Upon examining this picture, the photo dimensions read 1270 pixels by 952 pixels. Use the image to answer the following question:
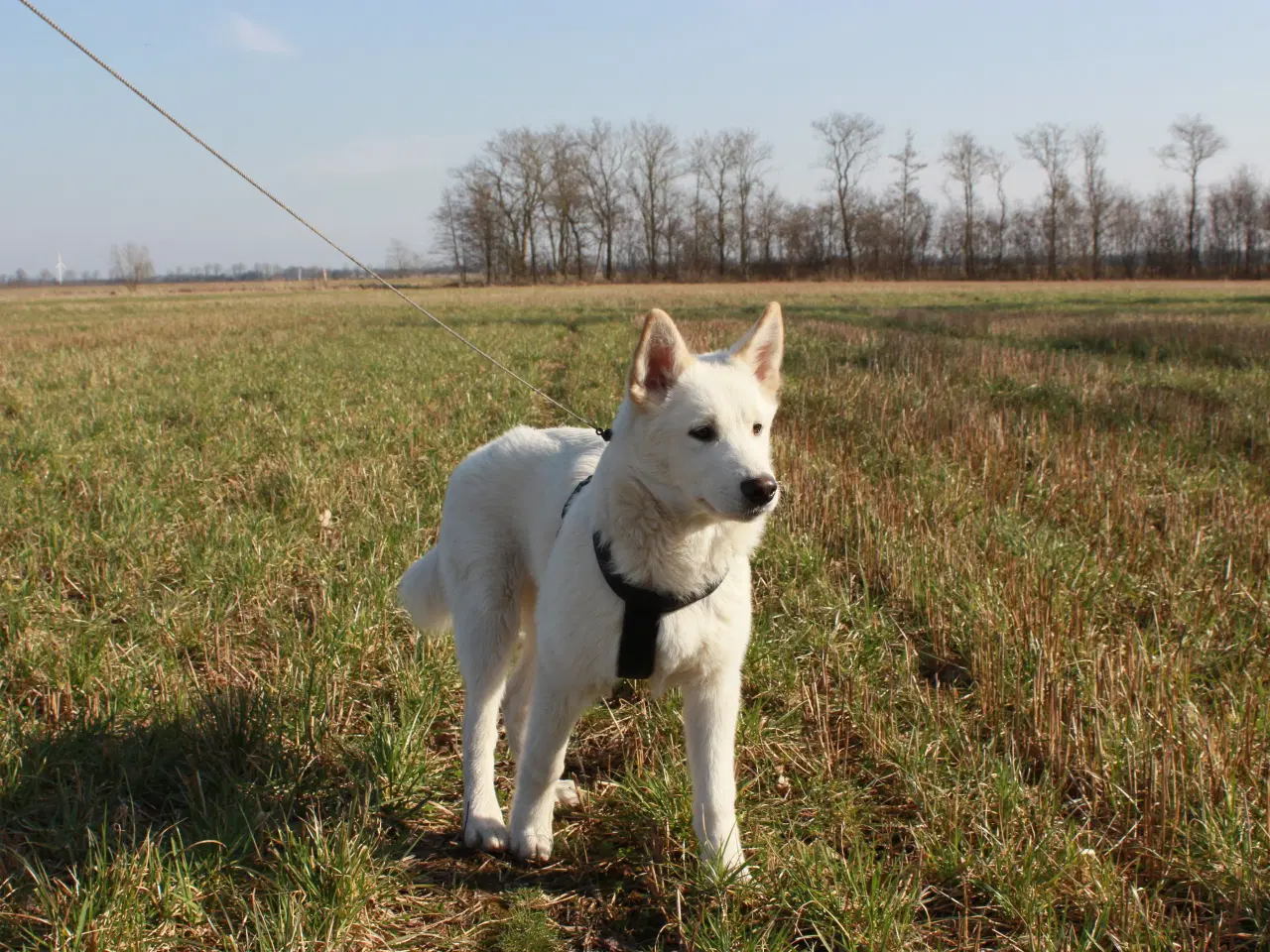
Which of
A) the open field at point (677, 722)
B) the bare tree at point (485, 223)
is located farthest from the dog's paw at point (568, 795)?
the bare tree at point (485, 223)

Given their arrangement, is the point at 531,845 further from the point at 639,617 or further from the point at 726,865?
the point at 639,617

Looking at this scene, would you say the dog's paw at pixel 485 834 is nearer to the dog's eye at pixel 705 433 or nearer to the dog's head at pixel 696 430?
the dog's head at pixel 696 430

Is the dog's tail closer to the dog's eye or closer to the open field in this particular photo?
the open field

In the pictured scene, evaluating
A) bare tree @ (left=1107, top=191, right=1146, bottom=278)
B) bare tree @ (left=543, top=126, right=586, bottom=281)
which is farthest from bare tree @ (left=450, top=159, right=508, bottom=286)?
bare tree @ (left=1107, top=191, right=1146, bottom=278)

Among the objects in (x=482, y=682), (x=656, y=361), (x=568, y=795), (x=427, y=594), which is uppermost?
(x=656, y=361)

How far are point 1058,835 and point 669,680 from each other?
127cm

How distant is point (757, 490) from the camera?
2.30m

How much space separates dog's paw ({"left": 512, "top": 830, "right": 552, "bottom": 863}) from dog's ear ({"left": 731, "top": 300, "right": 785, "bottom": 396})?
1.64 meters

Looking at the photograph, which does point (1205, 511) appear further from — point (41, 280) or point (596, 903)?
point (41, 280)

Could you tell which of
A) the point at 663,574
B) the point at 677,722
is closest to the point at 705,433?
the point at 663,574

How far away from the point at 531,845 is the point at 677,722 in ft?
2.94

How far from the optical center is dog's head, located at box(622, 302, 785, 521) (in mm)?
2346

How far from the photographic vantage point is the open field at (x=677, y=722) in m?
2.32

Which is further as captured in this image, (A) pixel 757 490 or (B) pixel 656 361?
(B) pixel 656 361
